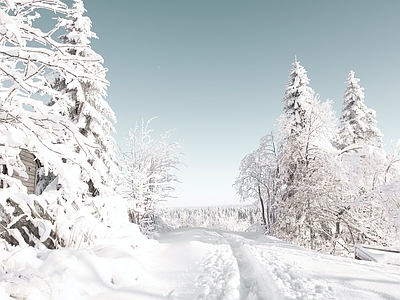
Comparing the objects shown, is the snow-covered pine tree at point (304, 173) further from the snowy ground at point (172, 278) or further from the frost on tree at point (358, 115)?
the frost on tree at point (358, 115)

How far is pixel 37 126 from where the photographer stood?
2.31m

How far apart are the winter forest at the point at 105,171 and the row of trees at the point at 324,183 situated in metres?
0.06

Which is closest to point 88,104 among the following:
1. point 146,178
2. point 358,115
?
point 146,178

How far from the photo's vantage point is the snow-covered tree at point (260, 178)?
1736 cm

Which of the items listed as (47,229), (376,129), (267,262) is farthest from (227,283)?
(376,129)

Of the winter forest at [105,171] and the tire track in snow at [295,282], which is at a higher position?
the winter forest at [105,171]

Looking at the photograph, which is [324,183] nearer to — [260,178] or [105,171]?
[260,178]

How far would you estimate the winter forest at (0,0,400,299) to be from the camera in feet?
7.71

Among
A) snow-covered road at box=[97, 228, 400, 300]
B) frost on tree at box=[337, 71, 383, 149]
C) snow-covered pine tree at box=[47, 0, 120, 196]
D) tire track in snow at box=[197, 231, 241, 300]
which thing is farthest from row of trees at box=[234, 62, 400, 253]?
snow-covered pine tree at box=[47, 0, 120, 196]

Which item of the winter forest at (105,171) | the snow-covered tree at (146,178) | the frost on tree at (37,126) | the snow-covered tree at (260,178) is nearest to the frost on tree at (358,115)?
the winter forest at (105,171)

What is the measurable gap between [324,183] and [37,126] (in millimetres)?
12380

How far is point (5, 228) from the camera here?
3102mm

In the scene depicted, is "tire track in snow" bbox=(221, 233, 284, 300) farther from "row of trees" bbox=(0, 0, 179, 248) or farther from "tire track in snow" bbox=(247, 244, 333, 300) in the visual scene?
"row of trees" bbox=(0, 0, 179, 248)

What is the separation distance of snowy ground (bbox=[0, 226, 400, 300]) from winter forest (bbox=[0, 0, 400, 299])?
4cm
